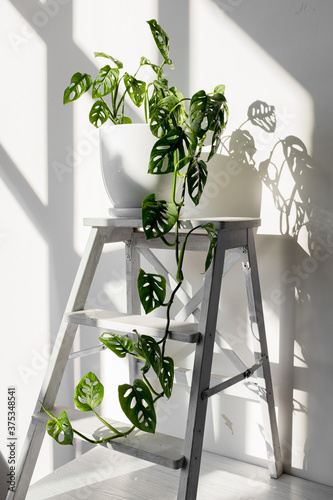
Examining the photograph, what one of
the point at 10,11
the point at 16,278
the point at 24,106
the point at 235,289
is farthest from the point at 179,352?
the point at 10,11

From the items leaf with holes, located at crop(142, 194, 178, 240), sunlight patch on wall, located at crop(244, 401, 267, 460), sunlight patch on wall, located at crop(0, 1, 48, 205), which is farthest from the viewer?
sunlight patch on wall, located at crop(0, 1, 48, 205)

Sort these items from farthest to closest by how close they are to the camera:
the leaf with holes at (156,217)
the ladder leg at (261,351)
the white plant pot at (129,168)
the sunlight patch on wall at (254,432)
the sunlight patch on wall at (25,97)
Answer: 1. the sunlight patch on wall at (25,97)
2. the sunlight patch on wall at (254,432)
3. the ladder leg at (261,351)
4. the white plant pot at (129,168)
5. the leaf with holes at (156,217)

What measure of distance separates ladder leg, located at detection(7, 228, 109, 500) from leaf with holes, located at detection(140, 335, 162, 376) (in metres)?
0.28

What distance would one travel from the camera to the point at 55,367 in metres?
1.28

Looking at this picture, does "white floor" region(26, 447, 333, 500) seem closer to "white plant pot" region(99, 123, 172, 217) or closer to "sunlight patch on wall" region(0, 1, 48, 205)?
"white plant pot" region(99, 123, 172, 217)

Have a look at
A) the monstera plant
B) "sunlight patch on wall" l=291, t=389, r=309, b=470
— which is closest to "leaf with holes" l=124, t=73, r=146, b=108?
the monstera plant

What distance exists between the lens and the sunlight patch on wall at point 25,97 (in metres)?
1.81

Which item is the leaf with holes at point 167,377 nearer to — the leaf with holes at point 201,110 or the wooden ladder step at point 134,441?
the wooden ladder step at point 134,441

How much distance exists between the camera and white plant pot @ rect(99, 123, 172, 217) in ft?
4.00

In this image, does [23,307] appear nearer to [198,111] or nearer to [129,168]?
[129,168]

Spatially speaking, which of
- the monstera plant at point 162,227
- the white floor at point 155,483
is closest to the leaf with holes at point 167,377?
the monstera plant at point 162,227

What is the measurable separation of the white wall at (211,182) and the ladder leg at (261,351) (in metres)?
0.06

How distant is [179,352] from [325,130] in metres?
0.75

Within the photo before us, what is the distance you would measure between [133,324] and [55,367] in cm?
26
